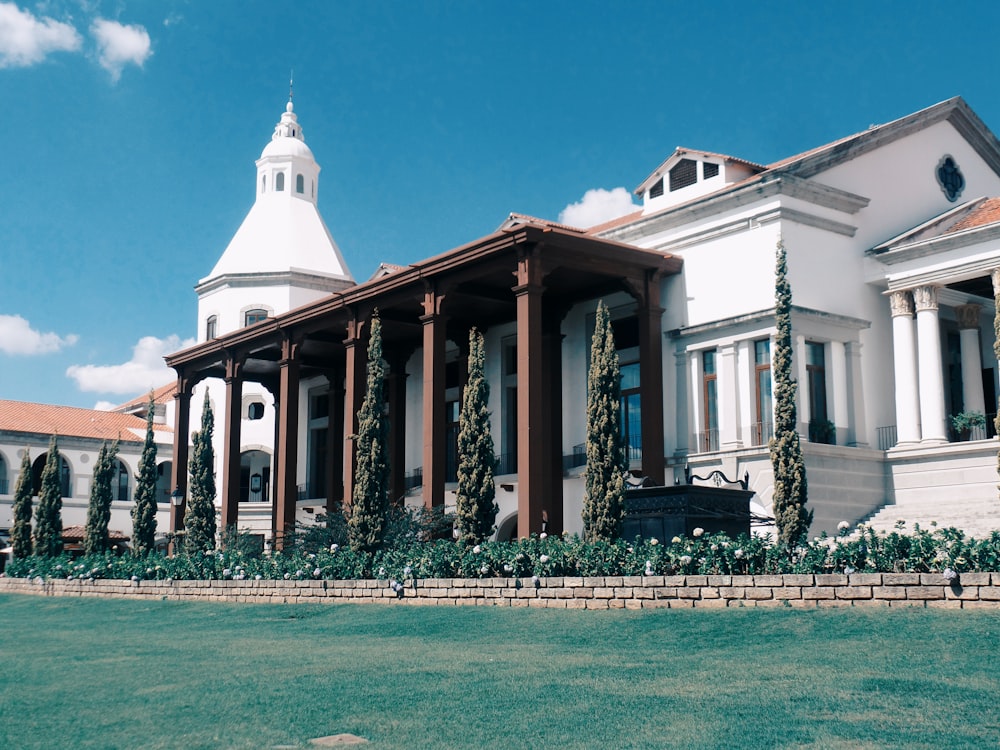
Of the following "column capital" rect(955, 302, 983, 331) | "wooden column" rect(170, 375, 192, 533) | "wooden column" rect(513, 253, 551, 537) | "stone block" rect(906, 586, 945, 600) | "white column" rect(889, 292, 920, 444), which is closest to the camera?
"stone block" rect(906, 586, 945, 600)

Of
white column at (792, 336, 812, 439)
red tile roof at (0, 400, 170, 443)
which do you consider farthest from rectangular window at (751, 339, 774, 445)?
red tile roof at (0, 400, 170, 443)

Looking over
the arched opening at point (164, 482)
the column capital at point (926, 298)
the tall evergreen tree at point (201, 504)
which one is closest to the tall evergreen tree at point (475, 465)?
the column capital at point (926, 298)

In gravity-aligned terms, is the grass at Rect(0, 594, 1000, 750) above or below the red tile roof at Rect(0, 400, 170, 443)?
below

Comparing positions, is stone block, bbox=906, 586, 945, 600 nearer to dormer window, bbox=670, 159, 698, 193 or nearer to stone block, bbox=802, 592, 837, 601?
stone block, bbox=802, 592, 837, 601

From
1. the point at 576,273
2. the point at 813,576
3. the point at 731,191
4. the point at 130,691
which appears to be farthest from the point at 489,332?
the point at 130,691

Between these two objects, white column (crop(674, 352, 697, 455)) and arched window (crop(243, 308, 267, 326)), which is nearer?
white column (crop(674, 352, 697, 455))

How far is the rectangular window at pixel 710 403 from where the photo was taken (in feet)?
83.5

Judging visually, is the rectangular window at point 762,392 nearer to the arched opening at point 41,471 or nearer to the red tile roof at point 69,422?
the red tile roof at point 69,422

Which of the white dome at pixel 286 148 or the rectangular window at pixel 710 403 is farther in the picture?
the white dome at pixel 286 148

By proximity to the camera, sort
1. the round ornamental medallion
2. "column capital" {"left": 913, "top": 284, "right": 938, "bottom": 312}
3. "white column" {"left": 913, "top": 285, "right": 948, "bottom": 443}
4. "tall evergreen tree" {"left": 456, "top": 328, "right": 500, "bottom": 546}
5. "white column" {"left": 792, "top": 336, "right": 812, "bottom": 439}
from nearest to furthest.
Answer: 1. "tall evergreen tree" {"left": 456, "top": 328, "right": 500, "bottom": 546}
2. "white column" {"left": 792, "top": 336, "right": 812, "bottom": 439}
3. "white column" {"left": 913, "top": 285, "right": 948, "bottom": 443}
4. "column capital" {"left": 913, "top": 284, "right": 938, "bottom": 312}
5. the round ornamental medallion

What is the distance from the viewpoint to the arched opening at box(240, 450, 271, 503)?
4394 cm

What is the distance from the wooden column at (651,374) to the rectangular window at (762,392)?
212cm

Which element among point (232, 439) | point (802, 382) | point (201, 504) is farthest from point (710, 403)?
point (232, 439)

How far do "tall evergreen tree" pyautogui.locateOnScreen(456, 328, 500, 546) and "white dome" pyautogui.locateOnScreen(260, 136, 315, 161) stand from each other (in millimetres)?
26747
